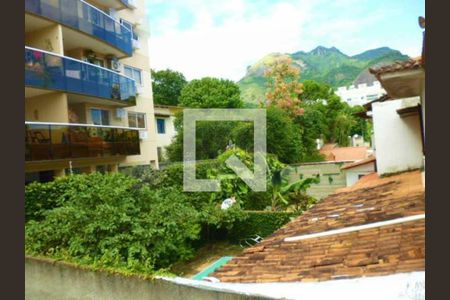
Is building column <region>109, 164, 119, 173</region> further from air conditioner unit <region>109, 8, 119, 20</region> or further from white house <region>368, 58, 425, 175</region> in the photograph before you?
white house <region>368, 58, 425, 175</region>

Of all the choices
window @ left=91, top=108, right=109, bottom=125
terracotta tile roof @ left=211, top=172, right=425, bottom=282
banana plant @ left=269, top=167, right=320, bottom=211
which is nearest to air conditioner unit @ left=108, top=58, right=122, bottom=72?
window @ left=91, top=108, right=109, bottom=125

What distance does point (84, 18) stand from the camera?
14305 mm

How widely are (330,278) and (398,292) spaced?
0.74 m

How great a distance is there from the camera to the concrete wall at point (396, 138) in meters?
8.92

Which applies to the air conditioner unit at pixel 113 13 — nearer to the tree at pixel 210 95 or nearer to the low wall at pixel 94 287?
the low wall at pixel 94 287

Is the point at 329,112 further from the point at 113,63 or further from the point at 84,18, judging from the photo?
the point at 84,18

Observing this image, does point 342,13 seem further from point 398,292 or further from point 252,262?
point 398,292

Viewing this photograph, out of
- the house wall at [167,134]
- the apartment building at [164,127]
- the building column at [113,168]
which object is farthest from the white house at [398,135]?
the house wall at [167,134]

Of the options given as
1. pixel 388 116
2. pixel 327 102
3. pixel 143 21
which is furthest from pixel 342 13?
pixel 327 102

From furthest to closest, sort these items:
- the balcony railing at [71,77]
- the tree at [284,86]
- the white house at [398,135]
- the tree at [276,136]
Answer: the tree at [284,86], the tree at [276,136], the balcony railing at [71,77], the white house at [398,135]

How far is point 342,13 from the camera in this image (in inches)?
402

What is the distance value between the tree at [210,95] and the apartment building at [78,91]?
14564mm

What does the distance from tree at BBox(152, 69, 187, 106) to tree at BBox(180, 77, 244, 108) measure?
9.47 m

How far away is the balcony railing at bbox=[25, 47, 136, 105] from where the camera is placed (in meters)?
11.5
